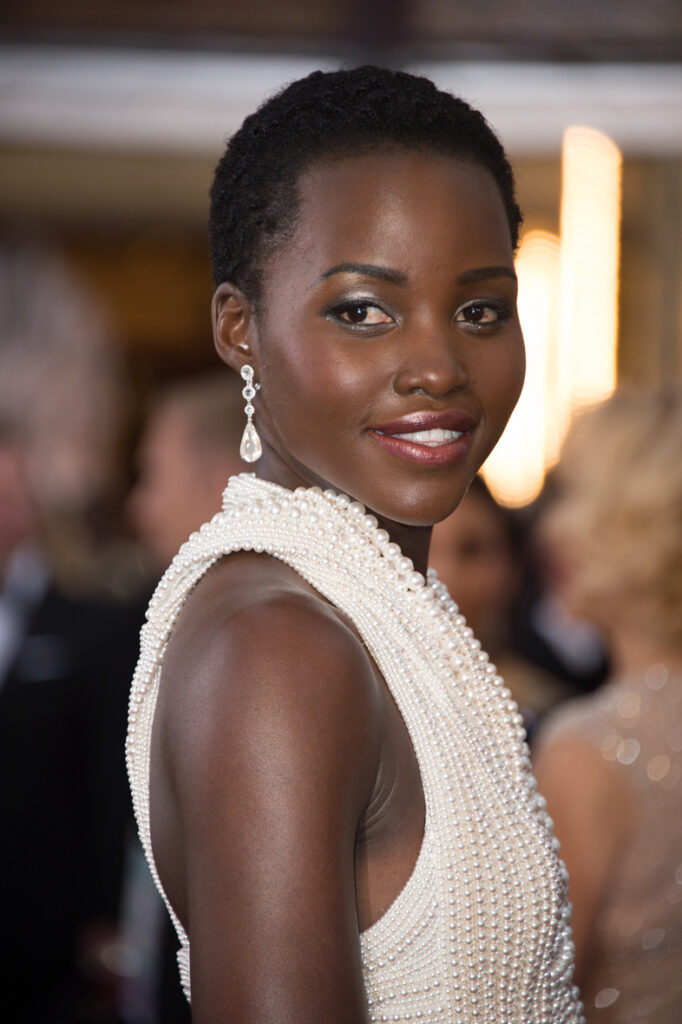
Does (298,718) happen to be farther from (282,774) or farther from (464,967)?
(464,967)

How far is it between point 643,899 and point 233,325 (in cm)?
153

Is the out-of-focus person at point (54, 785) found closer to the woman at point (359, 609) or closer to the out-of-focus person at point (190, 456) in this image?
the out-of-focus person at point (190, 456)

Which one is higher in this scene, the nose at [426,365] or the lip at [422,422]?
the nose at [426,365]

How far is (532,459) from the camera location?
582cm

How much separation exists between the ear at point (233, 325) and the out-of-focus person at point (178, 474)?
2.17 metres

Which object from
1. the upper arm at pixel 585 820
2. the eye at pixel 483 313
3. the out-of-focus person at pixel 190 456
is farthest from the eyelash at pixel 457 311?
the out-of-focus person at pixel 190 456

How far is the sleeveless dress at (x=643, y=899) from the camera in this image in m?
2.29

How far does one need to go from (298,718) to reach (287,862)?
0.12 meters

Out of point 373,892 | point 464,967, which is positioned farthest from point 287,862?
point 464,967

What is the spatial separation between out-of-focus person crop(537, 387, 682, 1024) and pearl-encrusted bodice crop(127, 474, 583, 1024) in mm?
977

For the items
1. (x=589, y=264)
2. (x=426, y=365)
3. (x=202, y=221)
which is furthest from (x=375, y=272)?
(x=202, y=221)

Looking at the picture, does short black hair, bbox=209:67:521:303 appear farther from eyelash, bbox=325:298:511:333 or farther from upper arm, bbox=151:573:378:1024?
upper arm, bbox=151:573:378:1024

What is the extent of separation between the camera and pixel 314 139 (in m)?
1.24

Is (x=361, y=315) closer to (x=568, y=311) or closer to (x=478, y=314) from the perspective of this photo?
(x=478, y=314)
